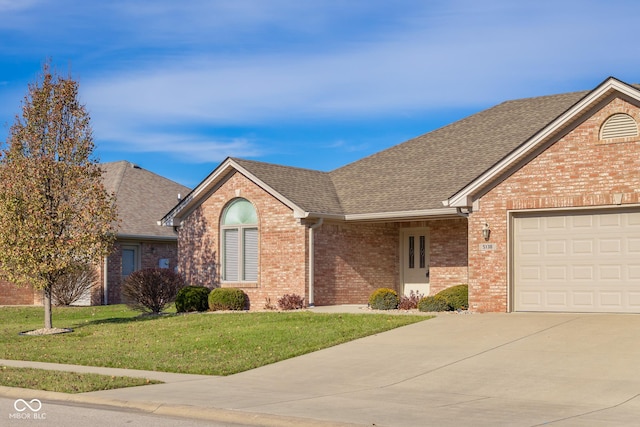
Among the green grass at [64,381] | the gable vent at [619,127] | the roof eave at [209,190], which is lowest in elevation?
the green grass at [64,381]

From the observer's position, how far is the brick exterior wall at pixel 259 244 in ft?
89.5

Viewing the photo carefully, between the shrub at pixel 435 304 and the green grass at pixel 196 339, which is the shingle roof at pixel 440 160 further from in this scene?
the green grass at pixel 196 339

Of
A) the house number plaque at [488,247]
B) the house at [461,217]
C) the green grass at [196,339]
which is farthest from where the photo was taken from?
the house number plaque at [488,247]

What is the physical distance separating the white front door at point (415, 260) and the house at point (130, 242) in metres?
12.1

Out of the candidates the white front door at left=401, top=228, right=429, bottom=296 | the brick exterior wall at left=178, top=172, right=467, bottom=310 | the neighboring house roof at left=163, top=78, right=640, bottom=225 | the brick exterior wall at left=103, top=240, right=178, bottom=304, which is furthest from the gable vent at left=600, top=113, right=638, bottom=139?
the brick exterior wall at left=103, top=240, right=178, bottom=304

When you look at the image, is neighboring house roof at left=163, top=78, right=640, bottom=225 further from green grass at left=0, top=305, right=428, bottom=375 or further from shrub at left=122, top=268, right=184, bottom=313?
green grass at left=0, top=305, right=428, bottom=375

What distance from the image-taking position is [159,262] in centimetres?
3872

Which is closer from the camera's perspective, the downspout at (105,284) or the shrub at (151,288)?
the shrub at (151,288)

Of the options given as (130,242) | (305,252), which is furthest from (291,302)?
(130,242)

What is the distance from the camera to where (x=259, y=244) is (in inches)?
1111

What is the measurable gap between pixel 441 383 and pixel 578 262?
315 inches

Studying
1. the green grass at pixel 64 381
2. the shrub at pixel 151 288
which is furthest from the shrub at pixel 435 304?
the green grass at pixel 64 381

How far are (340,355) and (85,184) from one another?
10714 mm

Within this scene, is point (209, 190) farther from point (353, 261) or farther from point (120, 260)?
point (120, 260)
